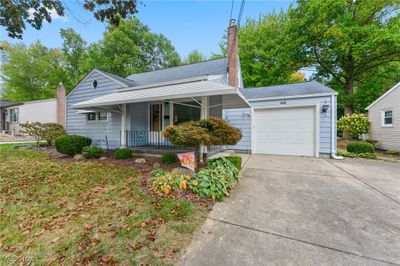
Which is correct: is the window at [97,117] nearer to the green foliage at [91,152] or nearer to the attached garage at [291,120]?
the green foliage at [91,152]

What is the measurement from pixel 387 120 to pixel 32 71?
3779 centimetres

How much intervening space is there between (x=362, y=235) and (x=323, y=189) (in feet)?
6.04

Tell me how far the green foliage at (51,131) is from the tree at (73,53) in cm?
1726

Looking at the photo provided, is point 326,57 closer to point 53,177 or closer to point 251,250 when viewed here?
point 251,250

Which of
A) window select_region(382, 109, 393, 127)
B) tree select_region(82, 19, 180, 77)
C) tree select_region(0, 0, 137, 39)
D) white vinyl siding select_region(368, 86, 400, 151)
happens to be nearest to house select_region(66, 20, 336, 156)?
tree select_region(0, 0, 137, 39)

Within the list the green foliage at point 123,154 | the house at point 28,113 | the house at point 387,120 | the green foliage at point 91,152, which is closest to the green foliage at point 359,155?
the house at point 387,120

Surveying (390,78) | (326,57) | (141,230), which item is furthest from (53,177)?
(390,78)


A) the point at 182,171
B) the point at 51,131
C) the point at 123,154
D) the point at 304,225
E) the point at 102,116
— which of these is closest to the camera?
the point at 304,225

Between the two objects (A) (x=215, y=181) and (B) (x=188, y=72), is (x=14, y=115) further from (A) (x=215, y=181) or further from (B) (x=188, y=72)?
(A) (x=215, y=181)

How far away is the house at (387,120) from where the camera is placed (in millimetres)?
9484

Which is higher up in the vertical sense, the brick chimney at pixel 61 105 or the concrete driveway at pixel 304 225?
the brick chimney at pixel 61 105

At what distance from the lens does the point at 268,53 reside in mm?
15984

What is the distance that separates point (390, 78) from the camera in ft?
49.2

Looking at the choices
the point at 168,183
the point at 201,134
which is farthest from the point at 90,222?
the point at 201,134
